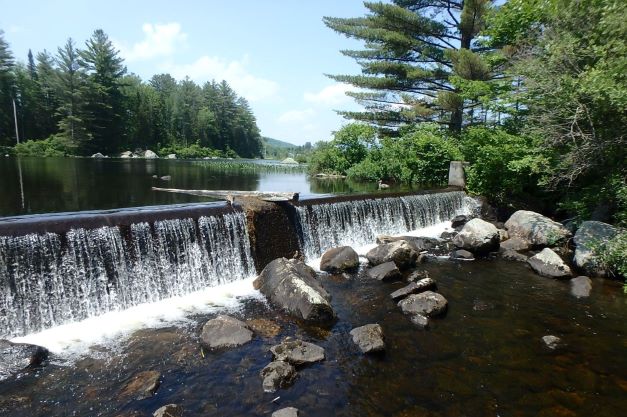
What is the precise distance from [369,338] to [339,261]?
13.1 feet

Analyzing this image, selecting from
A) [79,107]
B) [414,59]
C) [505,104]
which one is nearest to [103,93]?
[79,107]

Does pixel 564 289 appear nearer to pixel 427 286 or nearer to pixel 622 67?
pixel 427 286

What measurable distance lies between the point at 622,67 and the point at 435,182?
14.5m

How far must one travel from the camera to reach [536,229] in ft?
43.0

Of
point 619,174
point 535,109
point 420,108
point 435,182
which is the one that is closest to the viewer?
point 619,174

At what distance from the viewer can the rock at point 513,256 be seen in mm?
11534


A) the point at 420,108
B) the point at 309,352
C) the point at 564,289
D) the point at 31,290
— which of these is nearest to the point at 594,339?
the point at 564,289

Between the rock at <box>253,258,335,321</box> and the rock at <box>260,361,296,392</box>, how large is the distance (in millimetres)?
1744

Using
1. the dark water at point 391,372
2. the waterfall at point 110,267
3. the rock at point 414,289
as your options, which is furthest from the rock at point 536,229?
the waterfall at point 110,267

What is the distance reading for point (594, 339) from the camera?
6781 millimetres

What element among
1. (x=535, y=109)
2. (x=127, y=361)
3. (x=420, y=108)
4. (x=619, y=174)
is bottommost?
(x=127, y=361)

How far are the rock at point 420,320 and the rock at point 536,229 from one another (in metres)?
7.91

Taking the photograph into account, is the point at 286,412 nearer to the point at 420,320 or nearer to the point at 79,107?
the point at 420,320

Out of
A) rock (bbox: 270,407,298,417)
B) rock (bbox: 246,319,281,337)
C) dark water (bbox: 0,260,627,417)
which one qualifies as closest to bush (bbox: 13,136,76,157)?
rock (bbox: 246,319,281,337)
